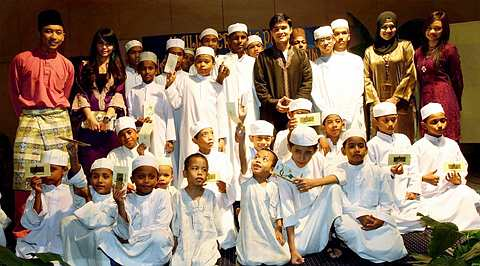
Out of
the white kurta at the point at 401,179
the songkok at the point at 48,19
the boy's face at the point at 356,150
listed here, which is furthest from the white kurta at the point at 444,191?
the songkok at the point at 48,19

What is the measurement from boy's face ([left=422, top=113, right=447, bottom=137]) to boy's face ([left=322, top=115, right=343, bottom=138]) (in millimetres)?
801

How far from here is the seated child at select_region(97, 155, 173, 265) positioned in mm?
4875

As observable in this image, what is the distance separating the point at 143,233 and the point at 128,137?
1100 mm

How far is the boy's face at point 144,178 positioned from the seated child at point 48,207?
55cm

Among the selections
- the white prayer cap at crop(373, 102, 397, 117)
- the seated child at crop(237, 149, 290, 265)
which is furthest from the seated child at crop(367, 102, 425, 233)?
the seated child at crop(237, 149, 290, 265)

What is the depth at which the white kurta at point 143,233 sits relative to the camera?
192 inches

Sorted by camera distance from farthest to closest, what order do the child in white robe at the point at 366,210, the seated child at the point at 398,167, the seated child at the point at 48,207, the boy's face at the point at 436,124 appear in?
the boy's face at the point at 436,124 → the seated child at the point at 398,167 → the seated child at the point at 48,207 → the child in white robe at the point at 366,210

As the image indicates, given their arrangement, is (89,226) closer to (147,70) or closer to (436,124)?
(147,70)

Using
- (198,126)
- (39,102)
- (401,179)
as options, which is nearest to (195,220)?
(198,126)

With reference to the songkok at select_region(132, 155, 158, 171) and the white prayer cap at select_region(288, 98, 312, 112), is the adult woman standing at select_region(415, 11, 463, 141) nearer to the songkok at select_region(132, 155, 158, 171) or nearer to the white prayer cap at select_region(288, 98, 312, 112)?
the white prayer cap at select_region(288, 98, 312, 112)

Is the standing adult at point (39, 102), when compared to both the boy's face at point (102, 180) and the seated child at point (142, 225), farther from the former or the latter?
the seated child at point (142, 225)

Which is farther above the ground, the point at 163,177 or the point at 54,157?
the point at 54,157

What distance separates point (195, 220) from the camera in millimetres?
5016

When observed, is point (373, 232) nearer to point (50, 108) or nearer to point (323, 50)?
point (323, 50)
